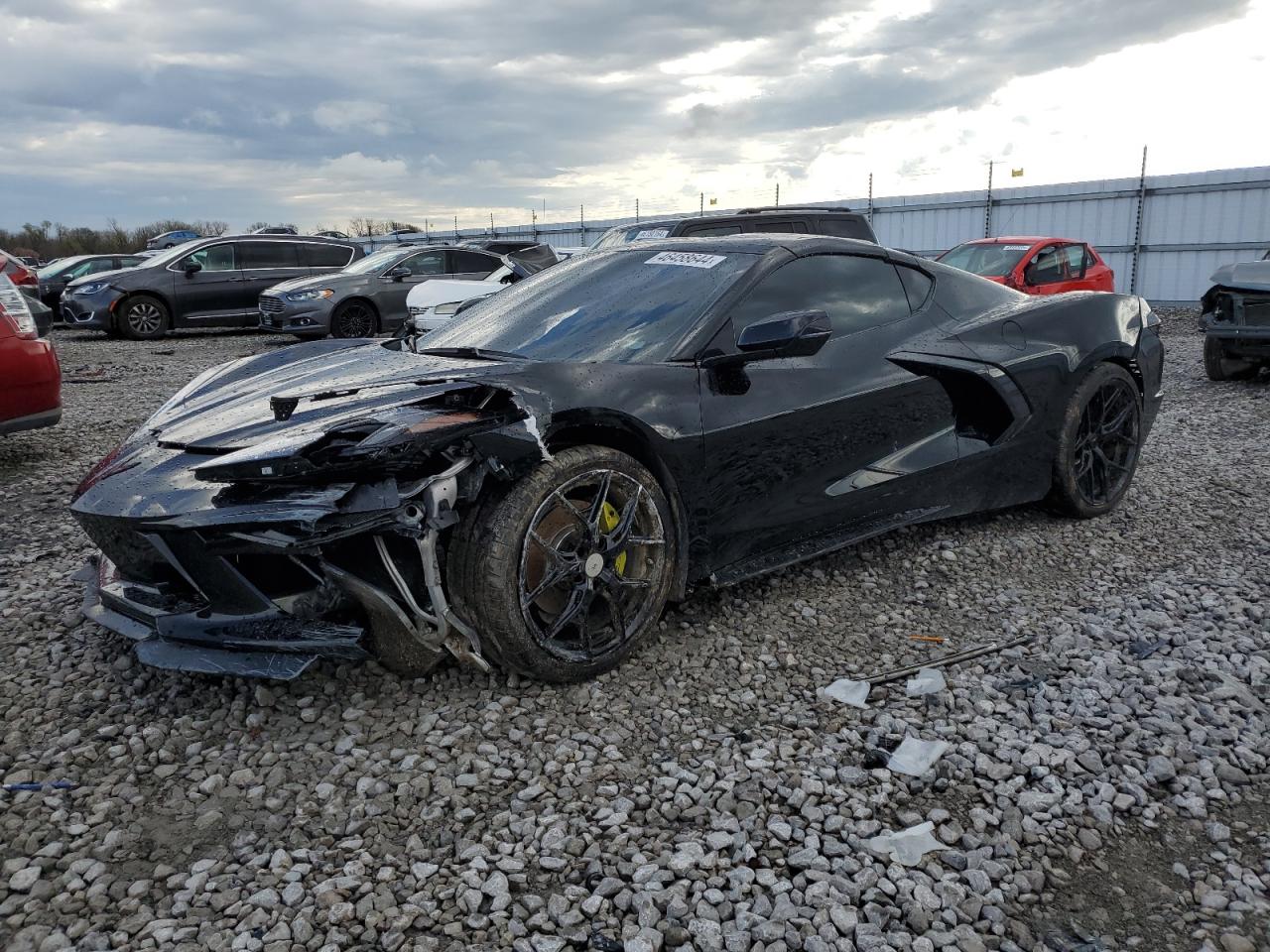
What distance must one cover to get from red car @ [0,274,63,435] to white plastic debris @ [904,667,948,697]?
5082mm

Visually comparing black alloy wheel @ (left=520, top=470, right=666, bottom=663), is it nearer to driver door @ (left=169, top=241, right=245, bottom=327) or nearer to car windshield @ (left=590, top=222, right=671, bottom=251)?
car windshield @ (left=590, top=222, right=671, bottom=251)

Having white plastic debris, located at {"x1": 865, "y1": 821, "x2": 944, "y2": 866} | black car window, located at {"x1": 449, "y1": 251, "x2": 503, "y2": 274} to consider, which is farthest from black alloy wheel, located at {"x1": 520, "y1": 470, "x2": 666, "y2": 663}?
black car window, located at {"x1": 449, "y1": 251, "x2": 503, "y2": 274}

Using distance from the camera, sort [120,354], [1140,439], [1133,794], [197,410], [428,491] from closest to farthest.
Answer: [1133,794]
[428,491]
[197,410]
[1140,439]
[120,354]

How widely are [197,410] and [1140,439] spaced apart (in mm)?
4372

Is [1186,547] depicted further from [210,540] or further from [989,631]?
[210,540]

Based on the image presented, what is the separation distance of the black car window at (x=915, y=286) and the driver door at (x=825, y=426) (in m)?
0.03

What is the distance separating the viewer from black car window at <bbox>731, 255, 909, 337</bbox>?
11.5 feet

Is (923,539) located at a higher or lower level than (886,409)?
lower

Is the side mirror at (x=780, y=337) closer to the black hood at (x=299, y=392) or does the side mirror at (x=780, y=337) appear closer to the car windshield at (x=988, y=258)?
the black hood at (x=299, y=392)

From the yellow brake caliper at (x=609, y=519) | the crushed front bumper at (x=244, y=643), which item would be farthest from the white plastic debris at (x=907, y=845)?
the crushed front bumper at (x=244, y=643)

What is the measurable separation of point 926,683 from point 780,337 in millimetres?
1213

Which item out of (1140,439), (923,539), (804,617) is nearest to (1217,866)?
(804,617)

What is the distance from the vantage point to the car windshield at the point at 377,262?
13.8m

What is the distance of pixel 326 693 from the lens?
294cm
